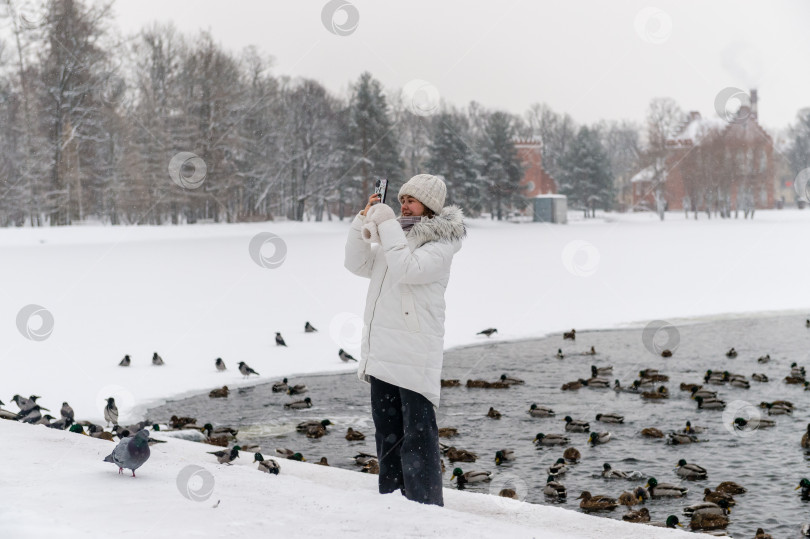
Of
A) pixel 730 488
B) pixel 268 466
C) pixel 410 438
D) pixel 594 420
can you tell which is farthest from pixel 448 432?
pixel 410 438

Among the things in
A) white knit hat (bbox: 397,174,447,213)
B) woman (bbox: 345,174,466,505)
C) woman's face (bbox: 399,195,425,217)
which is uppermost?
white knit hat (bbox: 397,174,447,213)

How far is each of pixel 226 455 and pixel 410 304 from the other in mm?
2745

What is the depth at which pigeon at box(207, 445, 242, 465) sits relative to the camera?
6543mm

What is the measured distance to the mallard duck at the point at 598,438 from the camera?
30.1 feet

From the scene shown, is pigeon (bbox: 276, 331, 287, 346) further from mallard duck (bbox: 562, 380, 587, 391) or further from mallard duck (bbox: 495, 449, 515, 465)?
mallard duck (bbox: 495, 449, 515, 465)

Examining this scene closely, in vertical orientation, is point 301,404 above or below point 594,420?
above

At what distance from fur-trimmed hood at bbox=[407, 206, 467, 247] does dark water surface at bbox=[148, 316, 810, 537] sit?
3295mm

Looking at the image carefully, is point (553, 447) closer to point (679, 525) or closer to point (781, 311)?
point (679, 525)

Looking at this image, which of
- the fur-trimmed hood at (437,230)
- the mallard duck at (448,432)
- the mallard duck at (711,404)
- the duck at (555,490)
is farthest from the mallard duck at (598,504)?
the mallard duck at (711,404)

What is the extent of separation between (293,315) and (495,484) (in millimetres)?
11371

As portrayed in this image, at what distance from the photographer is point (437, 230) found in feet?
15.9

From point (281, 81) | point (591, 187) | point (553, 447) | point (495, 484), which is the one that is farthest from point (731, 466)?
point (591, 187)

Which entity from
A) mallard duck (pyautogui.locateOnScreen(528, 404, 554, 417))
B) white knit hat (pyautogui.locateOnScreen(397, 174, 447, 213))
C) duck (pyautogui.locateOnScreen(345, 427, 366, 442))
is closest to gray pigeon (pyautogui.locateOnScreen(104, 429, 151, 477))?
white knit hat (pyautogui.locateOnScreen(397, 174, 447, 213))

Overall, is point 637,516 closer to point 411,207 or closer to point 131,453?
point 411,207
